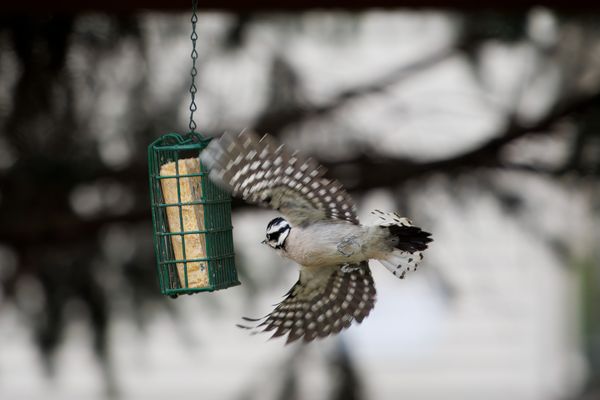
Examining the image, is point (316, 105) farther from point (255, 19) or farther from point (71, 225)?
point (71, 225)

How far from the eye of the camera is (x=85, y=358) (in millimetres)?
4930

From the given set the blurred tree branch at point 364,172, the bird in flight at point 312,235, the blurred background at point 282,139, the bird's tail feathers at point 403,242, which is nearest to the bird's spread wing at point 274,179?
the bird in flight at point 312,235

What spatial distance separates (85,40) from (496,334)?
438cm

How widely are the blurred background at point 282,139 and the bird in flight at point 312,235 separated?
1512 mm

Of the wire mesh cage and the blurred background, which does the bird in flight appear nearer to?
the wire mesh cage

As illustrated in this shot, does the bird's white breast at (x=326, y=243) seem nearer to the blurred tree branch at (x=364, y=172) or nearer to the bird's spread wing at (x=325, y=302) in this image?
the bird's spread wing at (x=325, y=302)

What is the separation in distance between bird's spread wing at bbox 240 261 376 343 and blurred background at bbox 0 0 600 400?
151 cm

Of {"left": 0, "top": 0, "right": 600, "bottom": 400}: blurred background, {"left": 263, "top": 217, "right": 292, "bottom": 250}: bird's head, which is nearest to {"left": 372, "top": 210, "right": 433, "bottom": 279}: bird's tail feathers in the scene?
{"left": 263, "top": 217, "right": 292, "bottom": 250}: bird's head

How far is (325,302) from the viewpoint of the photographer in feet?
9.46

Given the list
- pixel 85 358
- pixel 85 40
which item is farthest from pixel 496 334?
pixel 85 40

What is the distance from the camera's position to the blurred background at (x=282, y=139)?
4445mm

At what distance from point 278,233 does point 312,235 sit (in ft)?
0.30

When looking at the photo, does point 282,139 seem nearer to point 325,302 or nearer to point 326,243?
point 325,302

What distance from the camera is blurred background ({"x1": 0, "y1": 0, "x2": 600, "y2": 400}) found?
14.6 ft
